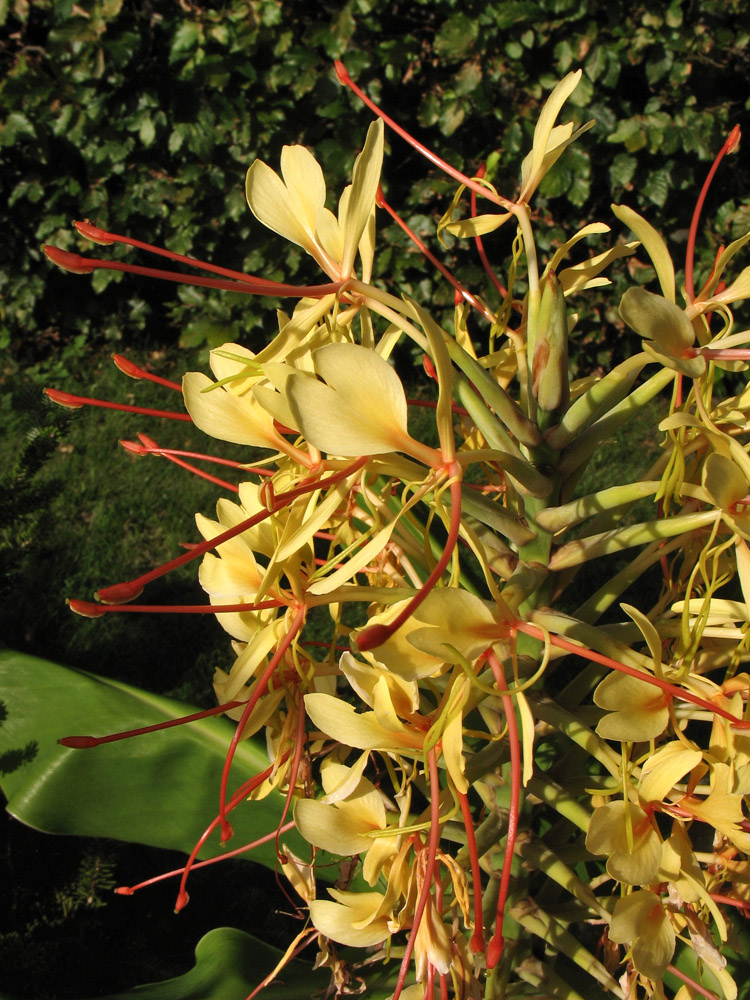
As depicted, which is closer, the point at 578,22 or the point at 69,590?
the point at 69,590

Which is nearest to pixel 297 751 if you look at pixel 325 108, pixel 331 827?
pixel 331 827

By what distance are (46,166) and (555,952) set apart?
2898 mm

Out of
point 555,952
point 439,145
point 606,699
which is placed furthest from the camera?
point 439,145

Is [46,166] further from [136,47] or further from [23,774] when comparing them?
[23,774]

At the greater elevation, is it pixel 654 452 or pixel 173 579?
pixel 173 579

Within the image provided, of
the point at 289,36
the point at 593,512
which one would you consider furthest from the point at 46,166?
the point at 593,512

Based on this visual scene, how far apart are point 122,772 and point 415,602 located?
85 centimetres

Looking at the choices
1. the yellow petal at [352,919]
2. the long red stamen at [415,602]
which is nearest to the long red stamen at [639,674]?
the long red stamen at [415,602]

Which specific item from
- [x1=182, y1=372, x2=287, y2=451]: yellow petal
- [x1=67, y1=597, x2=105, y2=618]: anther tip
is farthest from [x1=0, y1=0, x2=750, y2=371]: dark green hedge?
[x1=67, y1=597, x2=105, y2=618]: anther tip

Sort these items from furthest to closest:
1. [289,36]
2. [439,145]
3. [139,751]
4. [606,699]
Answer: [439,145] → [289,36] → [139,751] → [606,699]

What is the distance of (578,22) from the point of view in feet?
8.36

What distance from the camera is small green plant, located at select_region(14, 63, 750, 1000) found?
0.58 m

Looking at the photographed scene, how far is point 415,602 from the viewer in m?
0.52

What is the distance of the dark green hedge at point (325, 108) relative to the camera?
253 centimetres
